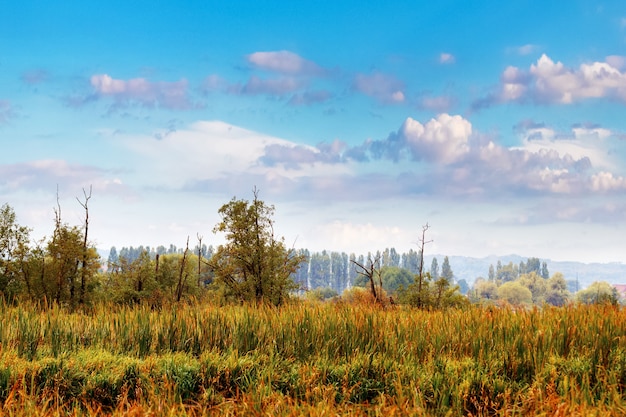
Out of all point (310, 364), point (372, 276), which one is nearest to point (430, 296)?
point (372, 276)

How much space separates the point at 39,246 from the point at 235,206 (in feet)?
26.9

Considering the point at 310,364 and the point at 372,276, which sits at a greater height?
the point at 372,276

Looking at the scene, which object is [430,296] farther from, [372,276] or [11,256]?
[11,256]

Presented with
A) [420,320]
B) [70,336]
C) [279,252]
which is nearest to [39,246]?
[279,252]

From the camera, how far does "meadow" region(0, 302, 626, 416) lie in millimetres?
8227

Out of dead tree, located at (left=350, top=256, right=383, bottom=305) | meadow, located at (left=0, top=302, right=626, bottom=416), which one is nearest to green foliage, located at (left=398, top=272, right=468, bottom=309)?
dead tree, located at (left=350, top=256, right=383, bottom=305)

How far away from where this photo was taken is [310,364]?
9500mm

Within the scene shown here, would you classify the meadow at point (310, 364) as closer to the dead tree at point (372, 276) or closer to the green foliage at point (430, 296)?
the dead tree at point (372, 276)

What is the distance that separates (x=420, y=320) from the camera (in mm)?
12320

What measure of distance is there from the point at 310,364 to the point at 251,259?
42.3 ft

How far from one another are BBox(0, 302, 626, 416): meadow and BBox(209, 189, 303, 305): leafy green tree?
9412 mm

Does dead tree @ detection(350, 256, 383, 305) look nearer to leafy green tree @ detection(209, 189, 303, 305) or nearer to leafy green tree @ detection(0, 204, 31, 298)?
leafy green tree @ detection(209, 189, 303, 305)

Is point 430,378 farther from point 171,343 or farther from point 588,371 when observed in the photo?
point 171,343

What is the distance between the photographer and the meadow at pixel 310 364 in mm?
8227
